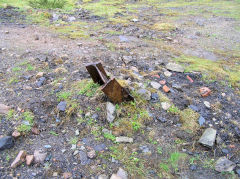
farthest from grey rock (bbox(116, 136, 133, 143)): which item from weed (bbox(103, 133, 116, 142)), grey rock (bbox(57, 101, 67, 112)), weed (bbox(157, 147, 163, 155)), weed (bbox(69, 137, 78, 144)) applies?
grey rock (bbox(57, 101, 67, 112))

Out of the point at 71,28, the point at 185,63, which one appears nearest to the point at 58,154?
the point at 185,63

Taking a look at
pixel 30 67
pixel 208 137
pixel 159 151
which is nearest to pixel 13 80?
pixel 30 67

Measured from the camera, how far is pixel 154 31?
5.85 m

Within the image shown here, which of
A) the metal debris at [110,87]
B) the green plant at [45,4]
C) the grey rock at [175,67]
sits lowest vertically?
the grey rock at [175,67]

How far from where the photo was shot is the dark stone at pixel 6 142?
2118 mm

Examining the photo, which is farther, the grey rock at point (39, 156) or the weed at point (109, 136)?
the weed at point (109, 136)

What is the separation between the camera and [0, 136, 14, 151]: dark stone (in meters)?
2.12

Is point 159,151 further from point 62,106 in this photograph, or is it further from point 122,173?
point 62,106

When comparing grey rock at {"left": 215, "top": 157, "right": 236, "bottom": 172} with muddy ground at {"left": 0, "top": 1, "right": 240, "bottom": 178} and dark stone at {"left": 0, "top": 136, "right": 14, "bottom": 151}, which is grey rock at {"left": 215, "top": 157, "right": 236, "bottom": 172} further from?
dark stone at {"left": 0, "top": 136, "right": 14, "bottom": 151}

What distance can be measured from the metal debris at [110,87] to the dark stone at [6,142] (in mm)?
1126

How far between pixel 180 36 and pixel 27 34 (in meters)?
4.02

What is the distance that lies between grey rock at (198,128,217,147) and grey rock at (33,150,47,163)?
5.70ft

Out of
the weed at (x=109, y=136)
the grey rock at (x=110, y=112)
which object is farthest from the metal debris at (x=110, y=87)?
the weed at (x=109, y=136)

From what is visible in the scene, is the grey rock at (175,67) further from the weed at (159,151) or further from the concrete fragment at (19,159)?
the concrete fragment at (19,159)
